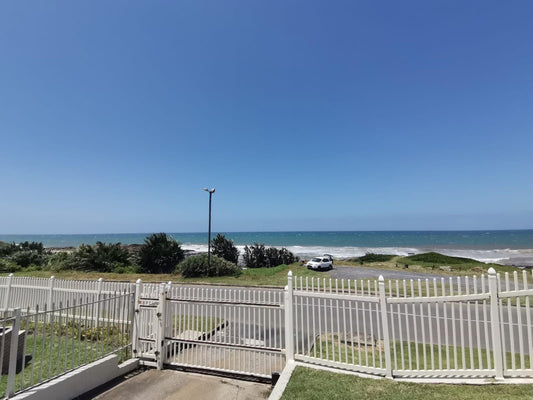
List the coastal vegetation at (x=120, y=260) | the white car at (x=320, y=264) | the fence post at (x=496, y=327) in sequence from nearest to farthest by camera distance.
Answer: the fence post at (x=496, y=327), the coastal vegetation at (x=120, y=260), the white car at (x=320, y=264)

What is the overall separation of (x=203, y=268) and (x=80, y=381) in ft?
51.4

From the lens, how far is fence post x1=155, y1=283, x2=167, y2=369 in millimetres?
6805

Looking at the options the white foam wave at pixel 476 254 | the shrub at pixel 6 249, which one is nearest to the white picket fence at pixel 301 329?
the shrub at pixel 6 249

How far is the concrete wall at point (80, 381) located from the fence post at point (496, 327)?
24.1 feet

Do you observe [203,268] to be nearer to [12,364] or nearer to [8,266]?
[8,266]

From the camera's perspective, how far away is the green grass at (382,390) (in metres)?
4.53

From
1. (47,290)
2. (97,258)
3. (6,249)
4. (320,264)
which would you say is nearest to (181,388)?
(47,290)

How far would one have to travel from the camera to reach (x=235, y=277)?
20594mm

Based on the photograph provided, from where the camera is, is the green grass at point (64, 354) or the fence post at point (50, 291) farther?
the fence post at point (50, 291)

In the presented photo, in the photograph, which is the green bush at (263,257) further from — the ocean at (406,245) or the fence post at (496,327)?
the fence post at (496,327)

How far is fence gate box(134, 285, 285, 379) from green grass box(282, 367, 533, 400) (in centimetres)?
123

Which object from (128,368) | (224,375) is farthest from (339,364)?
(128,368)

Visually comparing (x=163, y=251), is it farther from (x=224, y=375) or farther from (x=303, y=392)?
(x=303, y=392)

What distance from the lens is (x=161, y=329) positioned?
6.90m
